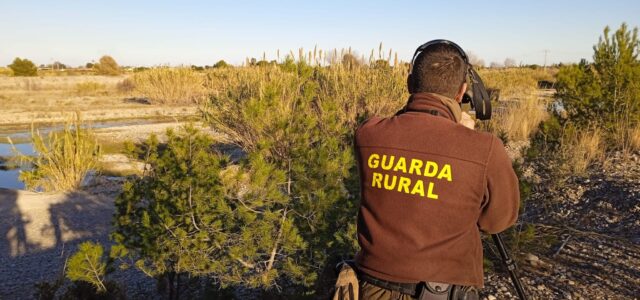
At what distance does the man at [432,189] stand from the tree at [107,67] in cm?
5546

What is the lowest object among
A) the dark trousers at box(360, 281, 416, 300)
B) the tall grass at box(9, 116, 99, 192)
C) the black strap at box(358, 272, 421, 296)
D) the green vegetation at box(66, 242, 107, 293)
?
the tall grass at box(9, 116, 99, 192)

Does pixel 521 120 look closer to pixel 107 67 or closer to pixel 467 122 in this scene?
pixel 467 122

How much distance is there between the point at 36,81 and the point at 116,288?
4208cm

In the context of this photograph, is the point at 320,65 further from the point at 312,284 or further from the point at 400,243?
the point at 400,243

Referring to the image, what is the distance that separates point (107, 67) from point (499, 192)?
57.6 m

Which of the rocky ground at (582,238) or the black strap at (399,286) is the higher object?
the black strap at (399,286)

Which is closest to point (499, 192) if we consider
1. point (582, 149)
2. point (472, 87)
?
point (472, 87)

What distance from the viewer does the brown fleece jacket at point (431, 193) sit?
70.6 inches

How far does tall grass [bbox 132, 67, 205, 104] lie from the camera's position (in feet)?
96.5

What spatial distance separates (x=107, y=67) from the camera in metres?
53.9

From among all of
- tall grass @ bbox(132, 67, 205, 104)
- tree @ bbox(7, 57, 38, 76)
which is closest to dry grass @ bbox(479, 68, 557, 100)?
tall grass @ bbox(132, 67, 205, 104)

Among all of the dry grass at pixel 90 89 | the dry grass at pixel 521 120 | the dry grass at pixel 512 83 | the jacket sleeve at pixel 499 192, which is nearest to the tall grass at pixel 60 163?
the dry grass at pixel 521 120

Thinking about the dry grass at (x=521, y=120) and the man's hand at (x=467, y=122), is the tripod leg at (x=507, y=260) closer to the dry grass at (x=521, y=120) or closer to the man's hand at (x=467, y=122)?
the man's hand at (x=467, y=122)

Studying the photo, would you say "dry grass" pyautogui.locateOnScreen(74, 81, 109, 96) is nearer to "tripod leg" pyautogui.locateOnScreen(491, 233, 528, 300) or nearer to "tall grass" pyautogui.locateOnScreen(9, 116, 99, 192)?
"tall grass" pyautogui.locateOnScreen(9, 116, 99, 192)
